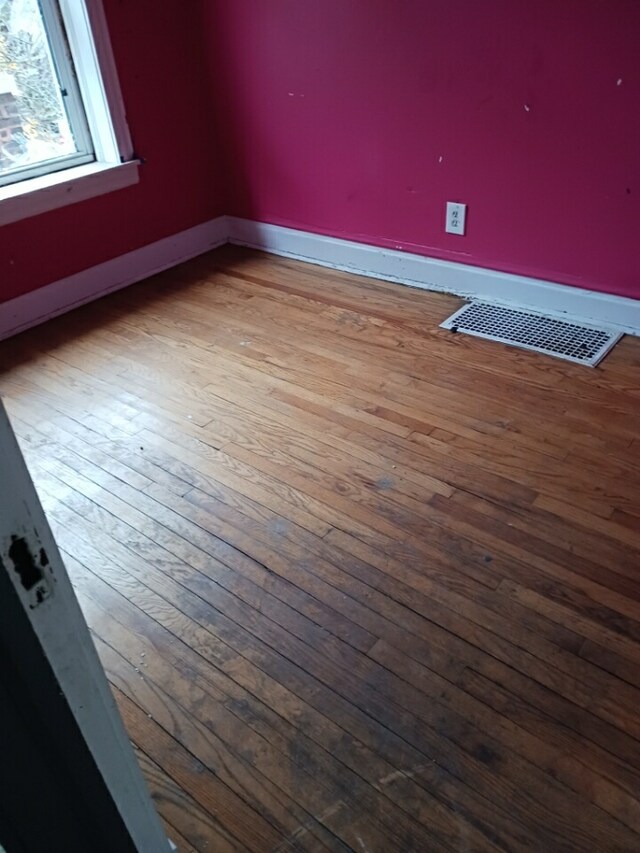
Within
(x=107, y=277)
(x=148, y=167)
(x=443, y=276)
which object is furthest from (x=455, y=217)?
(x=107, y=277)

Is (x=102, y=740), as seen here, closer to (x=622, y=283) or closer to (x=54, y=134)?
(x=622, y=283)

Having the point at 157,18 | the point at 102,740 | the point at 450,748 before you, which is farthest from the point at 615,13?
the point at 102,740

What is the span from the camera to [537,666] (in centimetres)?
135

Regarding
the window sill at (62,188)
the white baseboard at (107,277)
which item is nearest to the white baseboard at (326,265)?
the white baseboard at (107,277)

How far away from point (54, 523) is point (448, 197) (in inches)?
71.1

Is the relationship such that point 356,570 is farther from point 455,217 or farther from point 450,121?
point 450,121

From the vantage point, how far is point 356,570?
1.58 m

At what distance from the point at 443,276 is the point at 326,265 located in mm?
595

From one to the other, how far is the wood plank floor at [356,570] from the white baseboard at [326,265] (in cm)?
16

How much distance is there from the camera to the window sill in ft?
8.31

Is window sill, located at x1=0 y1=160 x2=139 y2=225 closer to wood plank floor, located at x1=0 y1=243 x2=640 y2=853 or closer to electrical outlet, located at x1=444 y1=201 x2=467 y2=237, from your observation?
wood plank floor, located at x1=0 y1=243 x2=640 y2=853

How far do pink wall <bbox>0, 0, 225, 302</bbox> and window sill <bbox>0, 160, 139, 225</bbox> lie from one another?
4cm

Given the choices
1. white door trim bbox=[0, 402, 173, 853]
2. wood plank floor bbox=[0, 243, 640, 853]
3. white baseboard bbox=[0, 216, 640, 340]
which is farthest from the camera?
white baseboard bbox=[0, 216, 640, 340]

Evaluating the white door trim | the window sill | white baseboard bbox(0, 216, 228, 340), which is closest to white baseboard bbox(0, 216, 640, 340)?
white baseboard bbox(0, 216, 228, 340)
